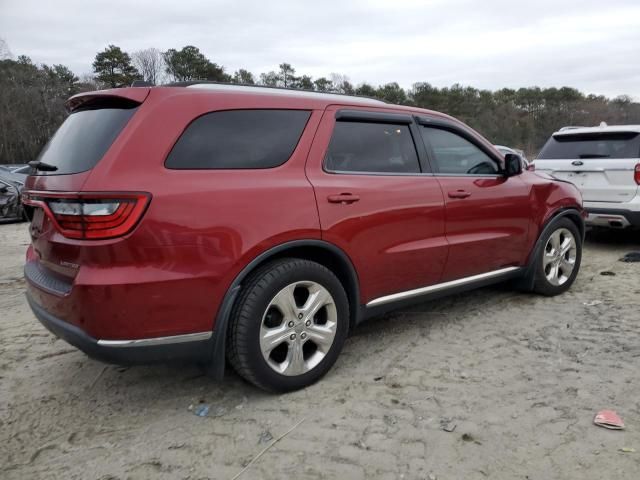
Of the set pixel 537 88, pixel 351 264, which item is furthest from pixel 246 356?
pixel 537 88

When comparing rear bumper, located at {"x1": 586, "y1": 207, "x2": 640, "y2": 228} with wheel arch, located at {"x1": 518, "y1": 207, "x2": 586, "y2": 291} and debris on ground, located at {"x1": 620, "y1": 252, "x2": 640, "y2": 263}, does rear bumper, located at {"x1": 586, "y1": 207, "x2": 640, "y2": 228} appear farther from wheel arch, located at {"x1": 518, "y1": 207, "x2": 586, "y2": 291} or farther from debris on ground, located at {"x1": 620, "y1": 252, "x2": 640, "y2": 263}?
wheel arch, located at {"x1": 518, "y1": 207, "x2": 586, "y2": 291}

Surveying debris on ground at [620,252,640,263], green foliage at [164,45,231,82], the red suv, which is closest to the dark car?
the red suv

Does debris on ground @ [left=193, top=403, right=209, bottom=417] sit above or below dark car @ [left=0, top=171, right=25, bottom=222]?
below

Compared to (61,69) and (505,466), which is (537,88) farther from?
(505,466)

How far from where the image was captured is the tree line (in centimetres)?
4200

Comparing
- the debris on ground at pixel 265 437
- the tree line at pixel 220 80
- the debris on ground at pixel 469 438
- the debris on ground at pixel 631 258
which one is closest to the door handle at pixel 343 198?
Answer: the debris on ground at pixel 265 437

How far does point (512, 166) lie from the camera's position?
4035 mm

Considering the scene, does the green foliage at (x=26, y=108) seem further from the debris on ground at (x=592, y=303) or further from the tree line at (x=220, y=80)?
the debris on ground at (x=592, y=303)

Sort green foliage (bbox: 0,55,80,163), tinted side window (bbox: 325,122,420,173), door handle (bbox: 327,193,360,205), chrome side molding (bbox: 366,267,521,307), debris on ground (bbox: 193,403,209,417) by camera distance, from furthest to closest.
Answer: green foliage (bbox: 0,55,80,163)
chrome side molding (bbox: 366,267,521,307)
tinted side window (bbox: 325,122,420,173)
door handle (bbox: 327,193,360,205)
debris on ground (bbox: 193,403,209,417)

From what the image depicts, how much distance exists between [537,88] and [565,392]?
228 ft

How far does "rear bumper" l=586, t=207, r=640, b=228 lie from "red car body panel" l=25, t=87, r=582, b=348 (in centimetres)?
389

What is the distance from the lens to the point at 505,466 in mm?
2191

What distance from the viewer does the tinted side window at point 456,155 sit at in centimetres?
364

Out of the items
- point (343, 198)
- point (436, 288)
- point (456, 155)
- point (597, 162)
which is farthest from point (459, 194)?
point (597, 162)
